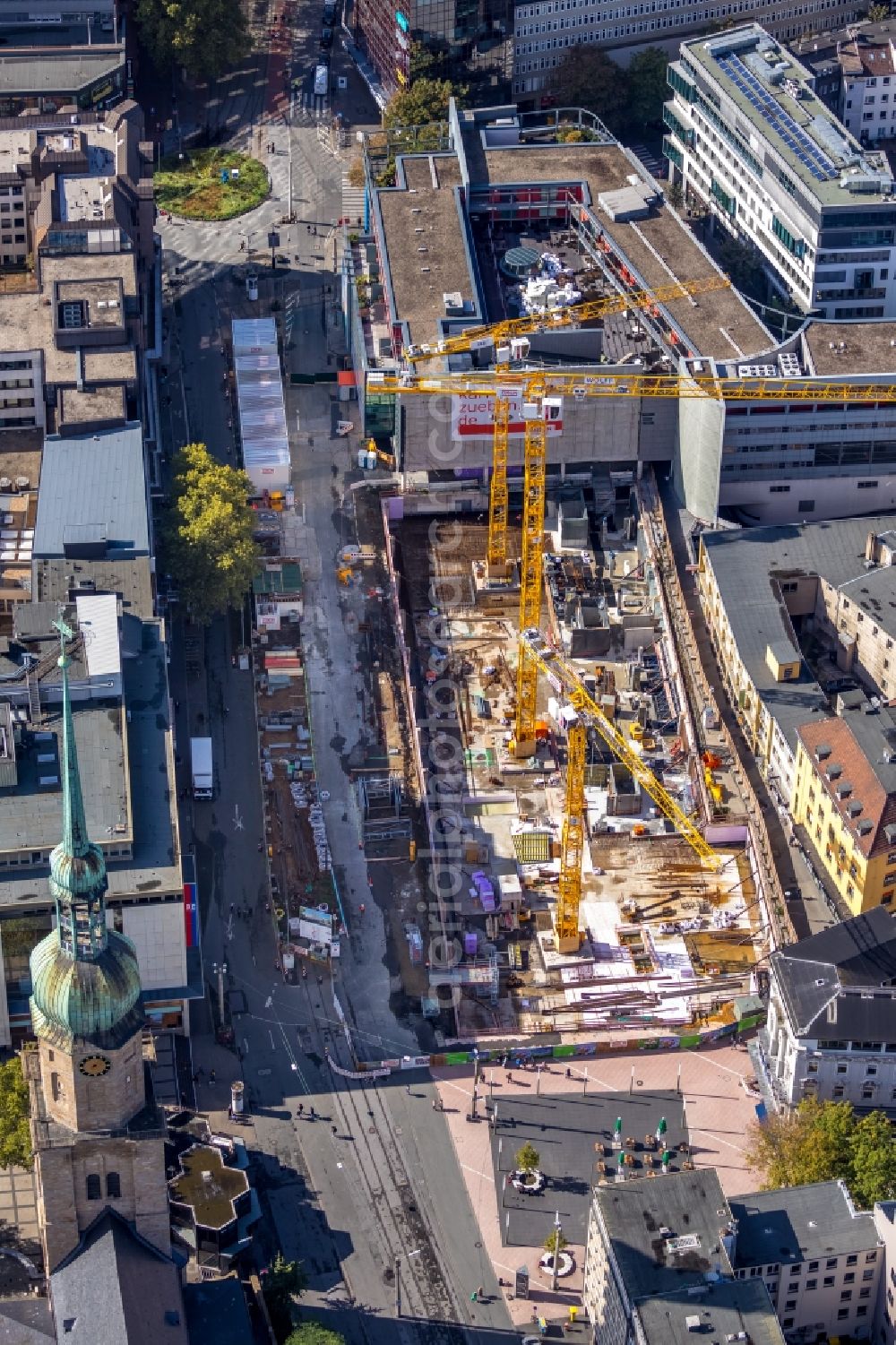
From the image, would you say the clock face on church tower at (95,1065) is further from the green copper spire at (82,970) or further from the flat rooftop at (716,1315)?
the flat rooftop at (716,1315)

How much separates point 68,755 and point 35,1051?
1098 inches

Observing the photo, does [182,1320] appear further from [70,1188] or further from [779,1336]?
[779,1336]

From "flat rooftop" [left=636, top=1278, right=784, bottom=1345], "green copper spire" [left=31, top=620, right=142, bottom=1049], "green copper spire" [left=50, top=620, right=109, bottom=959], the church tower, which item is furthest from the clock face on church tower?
"flat rooftop" [left=636, top=1278, right=784, bottom=1345]

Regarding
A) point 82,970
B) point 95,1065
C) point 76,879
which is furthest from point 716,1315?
point 76,879

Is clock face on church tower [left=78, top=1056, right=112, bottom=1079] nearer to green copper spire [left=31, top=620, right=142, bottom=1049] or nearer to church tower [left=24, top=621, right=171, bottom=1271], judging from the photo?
church tower [left=24, top=621, right=171, bottom=1271]

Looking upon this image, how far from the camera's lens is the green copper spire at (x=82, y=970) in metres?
176

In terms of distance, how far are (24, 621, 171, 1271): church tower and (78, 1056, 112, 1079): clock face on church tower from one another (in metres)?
0.06

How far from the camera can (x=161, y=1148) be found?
616 ft

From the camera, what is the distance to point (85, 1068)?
599ft

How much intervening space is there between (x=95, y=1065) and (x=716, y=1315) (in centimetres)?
4897

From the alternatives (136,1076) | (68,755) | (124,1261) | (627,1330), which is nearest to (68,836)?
(68,755)

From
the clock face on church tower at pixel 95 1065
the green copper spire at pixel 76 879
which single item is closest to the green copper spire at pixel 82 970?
the green copper spire at pixel 76 879

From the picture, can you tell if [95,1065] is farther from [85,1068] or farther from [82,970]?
[82,970]

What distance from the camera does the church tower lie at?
176000 mm
